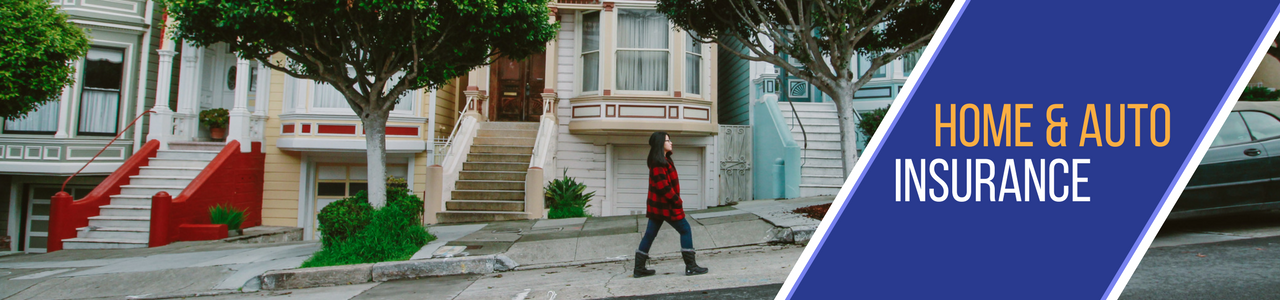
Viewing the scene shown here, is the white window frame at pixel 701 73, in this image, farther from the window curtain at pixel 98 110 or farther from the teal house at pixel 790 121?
the window curtain at pixel 98 110

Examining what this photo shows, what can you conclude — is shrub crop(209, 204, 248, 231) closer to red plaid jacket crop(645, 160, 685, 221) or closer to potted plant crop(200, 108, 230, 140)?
potted plant crop(200, 108, 230, 140)

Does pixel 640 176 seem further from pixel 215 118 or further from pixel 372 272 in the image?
pixel 215 118

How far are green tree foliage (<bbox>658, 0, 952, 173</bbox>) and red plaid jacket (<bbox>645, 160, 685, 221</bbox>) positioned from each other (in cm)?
317

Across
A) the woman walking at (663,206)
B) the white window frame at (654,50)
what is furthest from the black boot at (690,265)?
the white window frame at (654,50)

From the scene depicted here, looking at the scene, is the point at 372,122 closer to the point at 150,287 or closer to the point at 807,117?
the point at 150,287

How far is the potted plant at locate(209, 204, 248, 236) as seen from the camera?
36.2 feet

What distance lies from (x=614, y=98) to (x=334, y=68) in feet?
18.8

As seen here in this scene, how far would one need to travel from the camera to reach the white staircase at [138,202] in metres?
10.6

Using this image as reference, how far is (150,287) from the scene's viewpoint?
6.85 meters

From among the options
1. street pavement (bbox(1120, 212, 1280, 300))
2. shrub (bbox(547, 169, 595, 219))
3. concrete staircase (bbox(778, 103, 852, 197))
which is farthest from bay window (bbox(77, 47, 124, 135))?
street pavement (bbox(1120, 212, 1280, 300))

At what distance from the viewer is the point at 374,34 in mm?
7582

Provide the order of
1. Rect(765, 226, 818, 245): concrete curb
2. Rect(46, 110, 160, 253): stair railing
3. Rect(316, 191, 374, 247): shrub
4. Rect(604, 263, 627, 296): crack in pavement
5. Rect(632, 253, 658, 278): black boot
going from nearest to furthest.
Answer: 1. Rect(604, 263, 627, 296): crack in pavement
2. Rect(632, 253, 658, 278): black boot
3. Rect(316, 191, 374, 247): shrub
4. Rect(765, 226, 818, 245): concrete curb
5. Rect(46, 110, 160, 253): stair railing

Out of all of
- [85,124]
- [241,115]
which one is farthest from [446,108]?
[85,124]

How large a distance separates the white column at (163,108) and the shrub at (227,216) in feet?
7.72
